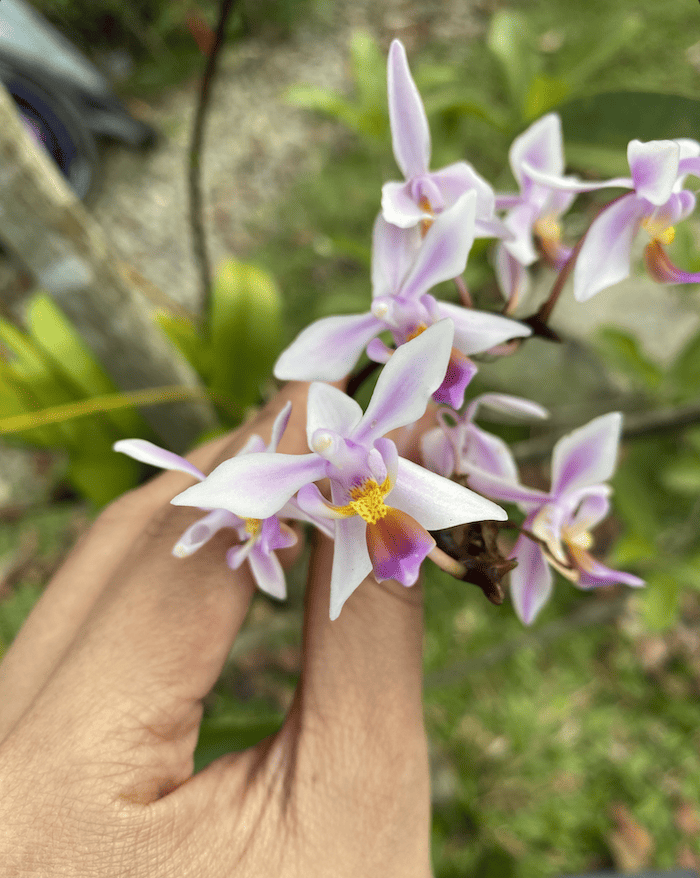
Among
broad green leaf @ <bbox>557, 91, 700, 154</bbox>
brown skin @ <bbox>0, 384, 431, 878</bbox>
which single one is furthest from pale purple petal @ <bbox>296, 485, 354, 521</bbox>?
broad green leaf @ <bbox>557, 91, 700, 154</bbox>

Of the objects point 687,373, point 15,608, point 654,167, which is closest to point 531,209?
point 654,167

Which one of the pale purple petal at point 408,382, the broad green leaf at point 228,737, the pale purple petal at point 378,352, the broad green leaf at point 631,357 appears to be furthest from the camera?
the broad green leaf at point 631,357

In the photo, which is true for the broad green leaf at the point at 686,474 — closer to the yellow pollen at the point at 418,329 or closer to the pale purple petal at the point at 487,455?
the pale purple petal at the point at 487,455

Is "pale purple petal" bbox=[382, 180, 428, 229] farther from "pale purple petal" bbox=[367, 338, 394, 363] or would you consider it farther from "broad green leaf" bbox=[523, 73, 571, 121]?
"broad green leaf" bbox=[523, 73, 571, 121]

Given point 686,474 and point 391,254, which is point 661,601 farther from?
point 391,254

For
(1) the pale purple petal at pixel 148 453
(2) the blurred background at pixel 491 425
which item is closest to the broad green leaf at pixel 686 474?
(2) the blurred background at pixel 491 425

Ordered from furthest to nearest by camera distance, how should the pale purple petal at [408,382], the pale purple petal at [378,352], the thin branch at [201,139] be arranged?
the thin branch at [201,139]
the pale purple petal at [378,352]
the pale purple petal at [408,382]
